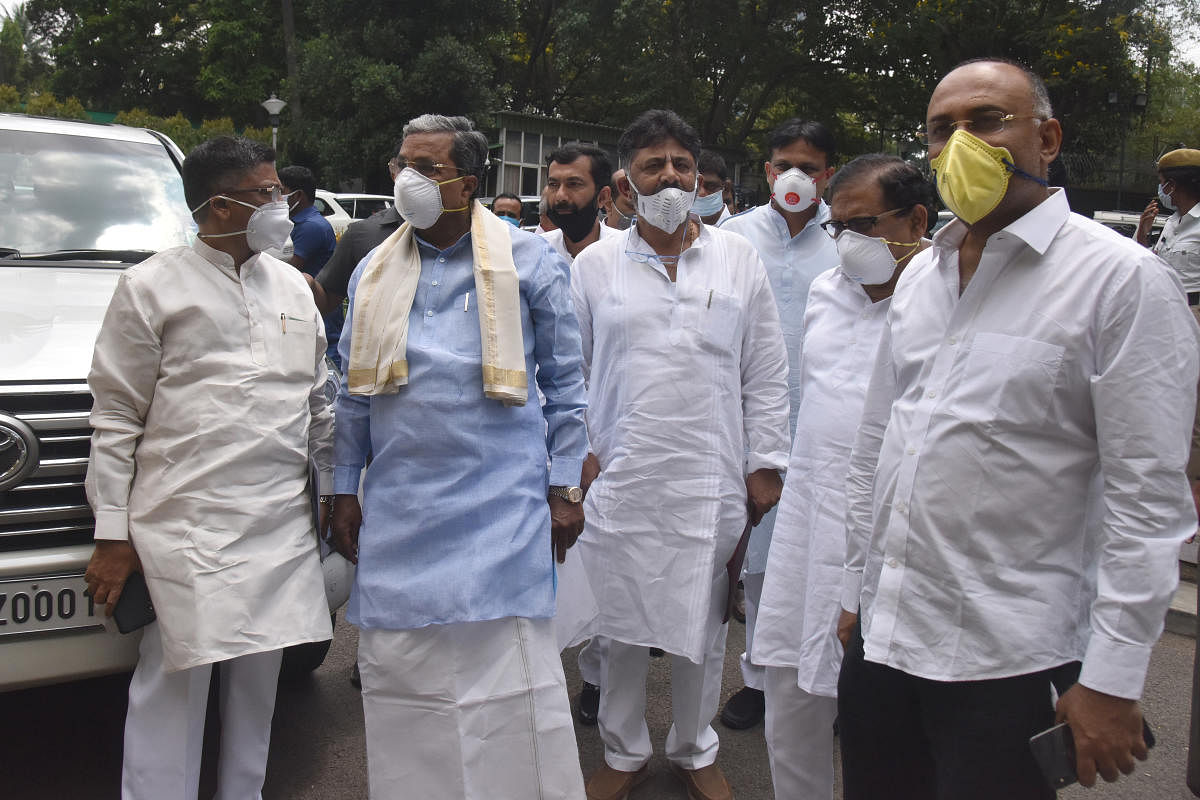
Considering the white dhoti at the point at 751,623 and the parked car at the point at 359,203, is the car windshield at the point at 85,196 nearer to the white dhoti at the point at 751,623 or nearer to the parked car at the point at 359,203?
the white dhoti at the point at 751,623

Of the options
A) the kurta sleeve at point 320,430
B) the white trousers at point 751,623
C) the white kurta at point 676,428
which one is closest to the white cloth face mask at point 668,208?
the white kurta at point 676,428

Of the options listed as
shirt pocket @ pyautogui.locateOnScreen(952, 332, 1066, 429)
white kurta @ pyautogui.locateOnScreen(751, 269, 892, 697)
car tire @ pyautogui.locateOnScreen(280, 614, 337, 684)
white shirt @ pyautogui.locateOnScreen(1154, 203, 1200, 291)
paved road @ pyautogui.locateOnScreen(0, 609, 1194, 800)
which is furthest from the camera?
white shirt @ pyautogui.locateOnScreen(1154, 203, 1200, 291)

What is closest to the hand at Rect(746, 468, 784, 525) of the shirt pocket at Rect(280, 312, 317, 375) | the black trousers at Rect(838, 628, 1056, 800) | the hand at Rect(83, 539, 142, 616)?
the black trousers at Rect(838, 628, 1056, 800)

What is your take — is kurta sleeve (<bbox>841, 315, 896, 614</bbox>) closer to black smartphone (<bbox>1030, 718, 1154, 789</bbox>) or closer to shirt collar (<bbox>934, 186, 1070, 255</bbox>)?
shirt collar (<bbox>934, 186, 1070, 255</bbox>)

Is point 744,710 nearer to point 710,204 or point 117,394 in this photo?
point 710,204

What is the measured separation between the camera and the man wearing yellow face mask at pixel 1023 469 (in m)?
1.86

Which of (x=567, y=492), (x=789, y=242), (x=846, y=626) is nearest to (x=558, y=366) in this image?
(x=567, y=492)

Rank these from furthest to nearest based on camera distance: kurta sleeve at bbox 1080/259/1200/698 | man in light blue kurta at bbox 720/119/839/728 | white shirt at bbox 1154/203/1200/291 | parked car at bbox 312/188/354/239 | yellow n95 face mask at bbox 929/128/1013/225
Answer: parked car at bbox 312/188/354/239 < white shirt at bbox 1154/203/1200/291 < man in light blue kurta at bbox 720/119/839/728 < yellow n95 face mask at bbox 929/128/1013/225 < kurta sleeve at bbox 1080/259/1200/698

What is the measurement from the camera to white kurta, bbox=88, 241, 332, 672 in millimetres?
2865

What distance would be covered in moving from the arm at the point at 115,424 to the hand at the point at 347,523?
0.55 metres

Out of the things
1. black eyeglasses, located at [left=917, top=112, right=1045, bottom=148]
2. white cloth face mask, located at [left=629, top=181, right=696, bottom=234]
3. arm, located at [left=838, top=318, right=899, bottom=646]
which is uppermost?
black eyeglasses, located at [left=917, top=112, right=1045, bottom=148]

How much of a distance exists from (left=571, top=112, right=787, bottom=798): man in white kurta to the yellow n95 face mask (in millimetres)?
1584

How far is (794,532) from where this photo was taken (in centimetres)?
339

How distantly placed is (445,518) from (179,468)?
28.6 inches
